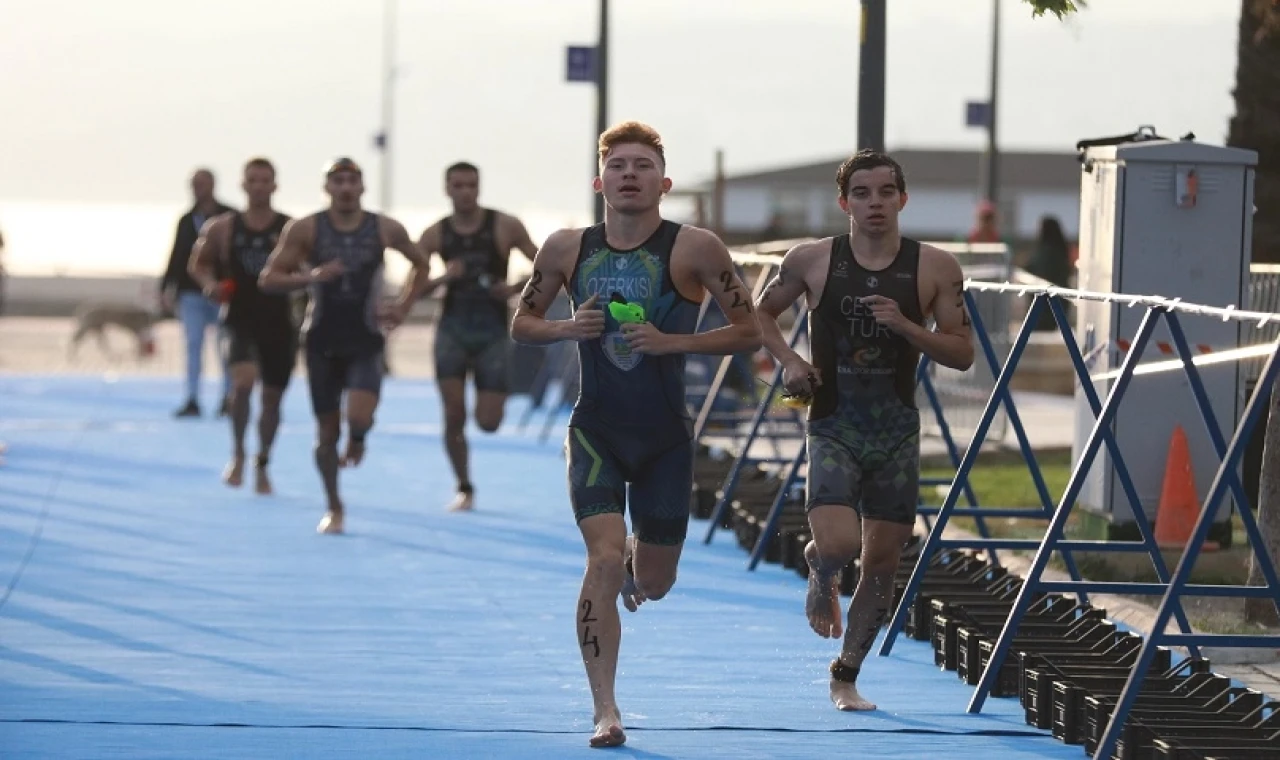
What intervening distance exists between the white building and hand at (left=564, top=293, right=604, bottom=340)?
3674 inches

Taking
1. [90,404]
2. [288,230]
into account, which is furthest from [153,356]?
[288,230]

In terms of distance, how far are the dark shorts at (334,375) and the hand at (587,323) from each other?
6537mm

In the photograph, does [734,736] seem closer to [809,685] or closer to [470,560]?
[809,685]

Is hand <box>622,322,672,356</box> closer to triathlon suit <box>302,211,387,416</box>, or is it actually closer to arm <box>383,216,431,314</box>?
arm <box>383,216,431,314</box>

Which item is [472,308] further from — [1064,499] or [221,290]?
[1064,499]

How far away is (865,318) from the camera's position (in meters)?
8.62

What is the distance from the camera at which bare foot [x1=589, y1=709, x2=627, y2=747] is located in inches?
309

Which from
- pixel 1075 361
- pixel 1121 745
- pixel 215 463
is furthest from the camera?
pixel 215 463

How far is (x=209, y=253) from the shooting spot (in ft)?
56.9

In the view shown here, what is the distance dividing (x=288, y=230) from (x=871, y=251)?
654cm

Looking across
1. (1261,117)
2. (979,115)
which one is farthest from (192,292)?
(979,115)

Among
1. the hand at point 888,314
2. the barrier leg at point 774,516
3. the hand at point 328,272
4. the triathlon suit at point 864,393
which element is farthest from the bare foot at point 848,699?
the hand at point 328,272

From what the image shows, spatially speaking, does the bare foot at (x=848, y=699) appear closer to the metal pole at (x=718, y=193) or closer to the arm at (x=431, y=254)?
the arm at (x=431, y=254)

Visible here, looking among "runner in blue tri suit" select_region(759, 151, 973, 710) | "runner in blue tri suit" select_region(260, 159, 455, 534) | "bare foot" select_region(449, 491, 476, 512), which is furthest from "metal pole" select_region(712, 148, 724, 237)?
"runner in blue tri suit" select_region(759, 151, 973, 710)
